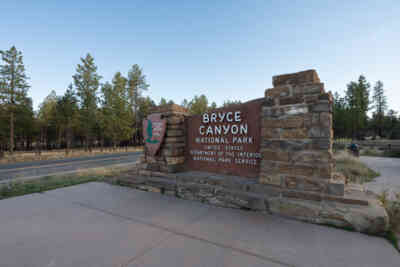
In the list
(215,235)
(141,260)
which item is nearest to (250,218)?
(215,235)

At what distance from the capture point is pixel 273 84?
3791 mm

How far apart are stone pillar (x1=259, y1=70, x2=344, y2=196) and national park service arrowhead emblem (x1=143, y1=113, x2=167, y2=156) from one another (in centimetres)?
266

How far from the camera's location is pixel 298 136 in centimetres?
339

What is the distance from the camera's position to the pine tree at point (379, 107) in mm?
43406

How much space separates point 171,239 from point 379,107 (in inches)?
2415

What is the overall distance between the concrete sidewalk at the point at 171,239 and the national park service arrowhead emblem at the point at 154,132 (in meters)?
1.74

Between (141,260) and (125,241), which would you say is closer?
(141,260)

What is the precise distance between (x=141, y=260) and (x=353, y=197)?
3.32 metres

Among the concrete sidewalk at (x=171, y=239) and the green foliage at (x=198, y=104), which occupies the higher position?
the green foliage at (x=198, y=104)

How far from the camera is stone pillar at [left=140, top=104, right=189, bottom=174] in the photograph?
4.93m

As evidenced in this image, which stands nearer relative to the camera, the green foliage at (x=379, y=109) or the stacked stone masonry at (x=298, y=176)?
the stacked stone masonry at (x=298, y=176)

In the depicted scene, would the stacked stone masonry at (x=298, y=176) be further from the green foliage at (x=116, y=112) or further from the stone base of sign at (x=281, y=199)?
the green foliage at (x=116, y=112)

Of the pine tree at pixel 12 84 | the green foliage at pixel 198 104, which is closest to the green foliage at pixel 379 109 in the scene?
the green foliage at pixel 198 104

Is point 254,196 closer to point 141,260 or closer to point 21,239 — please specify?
point 141,260
